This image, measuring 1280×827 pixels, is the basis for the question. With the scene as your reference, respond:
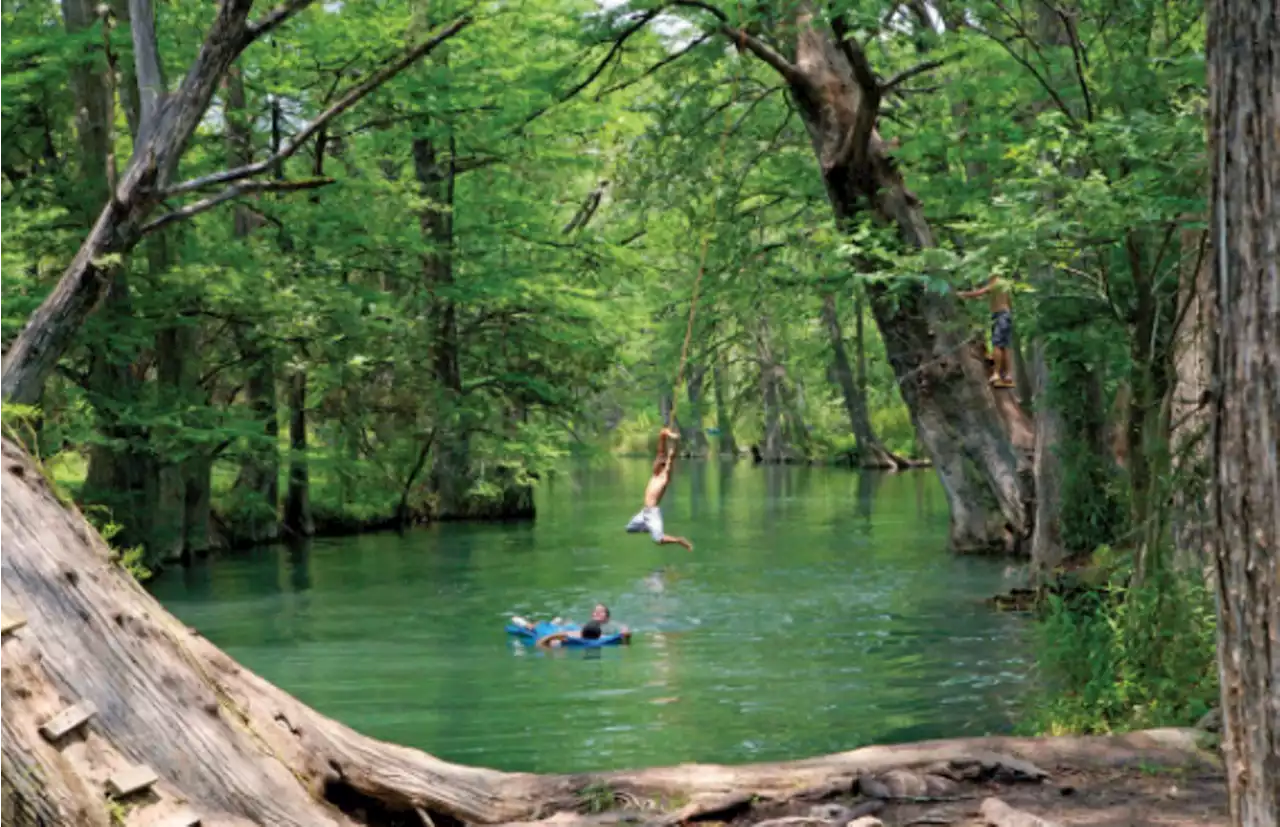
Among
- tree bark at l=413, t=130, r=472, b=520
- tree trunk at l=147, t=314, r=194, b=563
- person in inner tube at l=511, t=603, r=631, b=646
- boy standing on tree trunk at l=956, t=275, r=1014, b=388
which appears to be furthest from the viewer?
tree bark at l=413, t=130, r=472, b=520

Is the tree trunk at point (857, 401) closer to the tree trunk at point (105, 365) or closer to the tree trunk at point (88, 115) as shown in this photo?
the tree trunk at point (105, 365)

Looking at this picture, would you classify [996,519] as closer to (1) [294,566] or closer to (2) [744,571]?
(2) [744,571]

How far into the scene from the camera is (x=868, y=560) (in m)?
23.4

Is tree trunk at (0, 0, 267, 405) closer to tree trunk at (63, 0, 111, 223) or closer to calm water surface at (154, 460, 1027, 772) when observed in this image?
calm water surface at (154, 460, 1027, 772)

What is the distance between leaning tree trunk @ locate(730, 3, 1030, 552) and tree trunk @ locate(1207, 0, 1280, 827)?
11574 millimetres

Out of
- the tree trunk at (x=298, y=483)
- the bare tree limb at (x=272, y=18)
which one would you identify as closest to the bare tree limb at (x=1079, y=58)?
the bare tree limb at (x=272, y=18)

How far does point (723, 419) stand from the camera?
66812 mm

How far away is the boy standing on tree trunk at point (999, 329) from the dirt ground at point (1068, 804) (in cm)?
468

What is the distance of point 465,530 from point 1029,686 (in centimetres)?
1974

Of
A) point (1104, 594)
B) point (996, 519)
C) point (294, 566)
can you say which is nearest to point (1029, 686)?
point (1104, 594)

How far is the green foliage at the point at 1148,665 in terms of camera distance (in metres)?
8.59

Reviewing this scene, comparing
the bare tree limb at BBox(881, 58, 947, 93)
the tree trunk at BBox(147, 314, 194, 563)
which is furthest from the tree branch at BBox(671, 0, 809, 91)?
the tree trunk at BBox(147, 314, 194, 563)

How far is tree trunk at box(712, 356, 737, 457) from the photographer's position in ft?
206

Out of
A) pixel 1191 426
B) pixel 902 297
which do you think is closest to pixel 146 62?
pixel 1191 426
